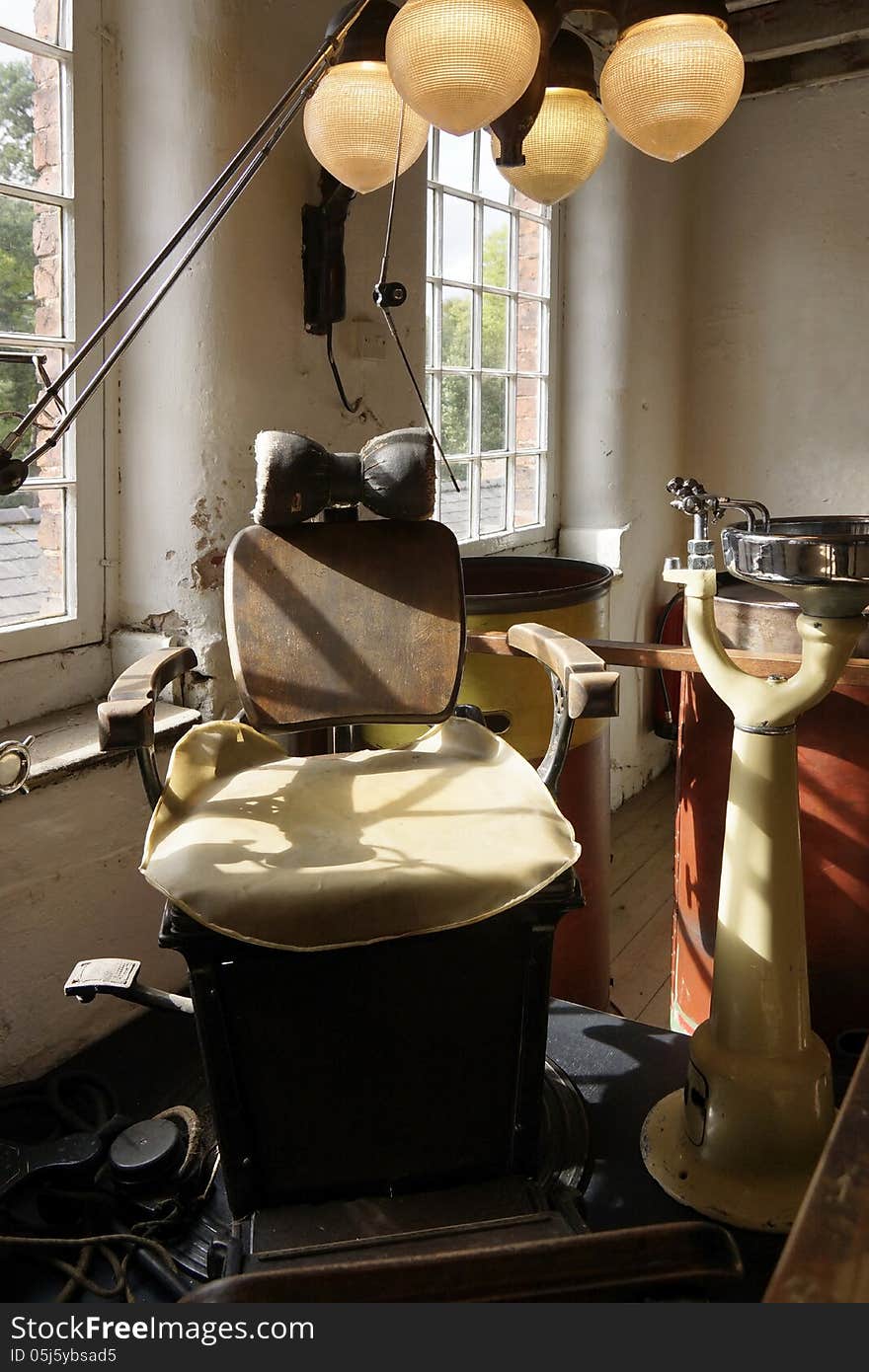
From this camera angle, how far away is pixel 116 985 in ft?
4.82

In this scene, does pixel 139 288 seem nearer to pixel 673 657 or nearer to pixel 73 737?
pixel 73 737

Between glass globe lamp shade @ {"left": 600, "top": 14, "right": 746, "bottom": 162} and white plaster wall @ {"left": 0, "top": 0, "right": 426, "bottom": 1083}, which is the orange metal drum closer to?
glass globe lamp shade @ {"left": 600, "top": 14, "right": 746, "bottom": 162}

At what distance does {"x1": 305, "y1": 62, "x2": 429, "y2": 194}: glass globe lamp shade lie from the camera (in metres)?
1.67

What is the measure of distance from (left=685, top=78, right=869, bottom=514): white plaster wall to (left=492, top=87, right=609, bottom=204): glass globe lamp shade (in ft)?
9.98

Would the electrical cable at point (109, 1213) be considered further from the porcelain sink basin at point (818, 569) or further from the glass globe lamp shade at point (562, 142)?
the glass globe lamp shade at point (562, 142)

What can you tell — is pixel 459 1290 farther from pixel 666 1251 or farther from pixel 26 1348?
pixel 26 1348

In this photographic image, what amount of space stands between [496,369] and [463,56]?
2463mm

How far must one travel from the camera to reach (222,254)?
212cm

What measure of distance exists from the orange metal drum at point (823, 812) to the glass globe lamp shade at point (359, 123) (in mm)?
1076

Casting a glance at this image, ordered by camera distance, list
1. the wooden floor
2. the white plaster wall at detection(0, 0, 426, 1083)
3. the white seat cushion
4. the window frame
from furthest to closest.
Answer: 1. the window frame
2. the wooden floor
3. the white plaster wall at detection(0, 0, 426, 1083)
4. the white seat cushion

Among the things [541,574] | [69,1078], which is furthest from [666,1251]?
[541,574]

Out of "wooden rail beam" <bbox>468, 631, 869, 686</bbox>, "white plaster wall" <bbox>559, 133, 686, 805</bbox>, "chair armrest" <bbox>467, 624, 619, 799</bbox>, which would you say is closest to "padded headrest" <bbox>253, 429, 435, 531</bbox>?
"chair armrest" <bbox>467, 624, 619, 799</bbox>

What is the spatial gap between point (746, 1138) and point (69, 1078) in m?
1.09

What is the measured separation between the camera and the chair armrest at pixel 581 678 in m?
1.41
